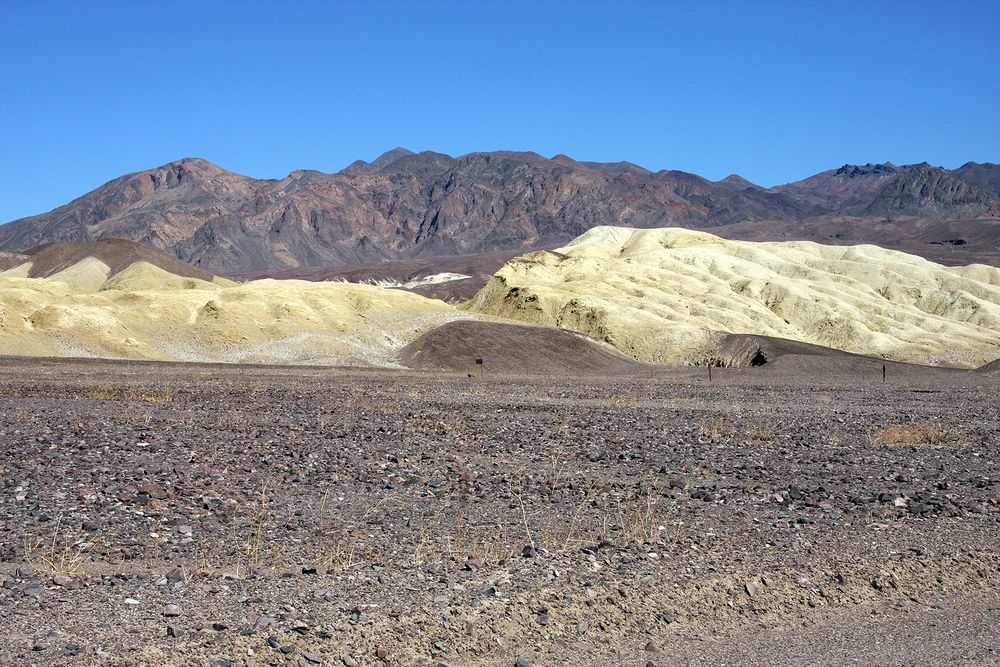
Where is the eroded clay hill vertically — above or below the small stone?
above

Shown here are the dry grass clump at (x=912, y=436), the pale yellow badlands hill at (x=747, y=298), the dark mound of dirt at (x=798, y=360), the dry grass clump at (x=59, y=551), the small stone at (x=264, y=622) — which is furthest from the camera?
the pale yellow badlands hill at (x=747, y=298)

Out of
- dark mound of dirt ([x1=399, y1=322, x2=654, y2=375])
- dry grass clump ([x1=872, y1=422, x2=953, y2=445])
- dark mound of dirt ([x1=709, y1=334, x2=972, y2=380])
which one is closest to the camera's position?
dry grass clump ([x1=872, y1=422, x2=953, y2=445])

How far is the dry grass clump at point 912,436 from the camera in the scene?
22.3 meters

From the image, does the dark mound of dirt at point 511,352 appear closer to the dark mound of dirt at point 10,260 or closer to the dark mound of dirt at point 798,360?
the dark mound of dirt at point 798,360

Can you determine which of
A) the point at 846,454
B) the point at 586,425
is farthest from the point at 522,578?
the point at 586,425

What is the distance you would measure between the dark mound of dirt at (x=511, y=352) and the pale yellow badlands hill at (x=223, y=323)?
2641mm

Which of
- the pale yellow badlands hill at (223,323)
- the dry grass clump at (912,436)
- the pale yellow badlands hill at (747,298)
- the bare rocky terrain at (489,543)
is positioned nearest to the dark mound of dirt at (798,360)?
the pale yellow badlands hill at (747,298)

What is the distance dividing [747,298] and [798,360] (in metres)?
29.6

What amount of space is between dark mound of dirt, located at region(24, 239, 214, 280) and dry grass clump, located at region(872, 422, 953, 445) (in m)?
108

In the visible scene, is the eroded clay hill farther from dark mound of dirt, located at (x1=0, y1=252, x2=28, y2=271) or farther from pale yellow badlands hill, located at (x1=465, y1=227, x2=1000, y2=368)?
dark mound of dirt, located at (x1=0, y1=252, x2=28, y2=271)

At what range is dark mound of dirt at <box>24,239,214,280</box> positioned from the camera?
396ft

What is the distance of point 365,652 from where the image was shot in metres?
8.11

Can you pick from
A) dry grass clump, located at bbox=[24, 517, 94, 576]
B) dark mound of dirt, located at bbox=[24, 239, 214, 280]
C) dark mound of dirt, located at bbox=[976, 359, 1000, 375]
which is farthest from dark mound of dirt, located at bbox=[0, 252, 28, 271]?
dry grass clump, located at bbox=[24, 517, 94, 576]

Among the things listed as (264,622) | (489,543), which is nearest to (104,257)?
(489,543)
